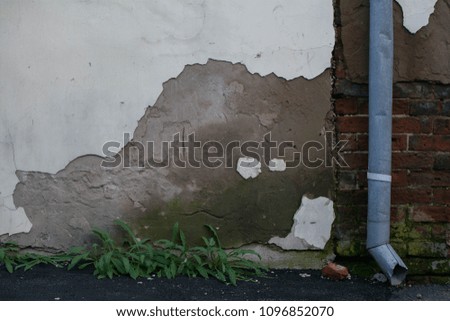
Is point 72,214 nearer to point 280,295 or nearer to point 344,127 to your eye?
point 280,295

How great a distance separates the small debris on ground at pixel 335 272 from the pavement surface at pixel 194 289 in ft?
0.11

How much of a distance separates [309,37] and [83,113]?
4.52 ft

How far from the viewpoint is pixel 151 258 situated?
3568 mm

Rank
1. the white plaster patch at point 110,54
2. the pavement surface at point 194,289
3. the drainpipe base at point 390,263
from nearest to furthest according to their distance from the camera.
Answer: the pavement surface at point 194,289 → the drainpipe base at point 390,263 → the white plaster patch at point 110,54

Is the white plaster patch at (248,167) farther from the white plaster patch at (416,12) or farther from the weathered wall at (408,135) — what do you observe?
the white plaster patch at (416,12)

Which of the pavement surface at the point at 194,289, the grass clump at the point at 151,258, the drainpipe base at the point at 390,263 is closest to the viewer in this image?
the pavement surface at the point at 194,289

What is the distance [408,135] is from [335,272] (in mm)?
881

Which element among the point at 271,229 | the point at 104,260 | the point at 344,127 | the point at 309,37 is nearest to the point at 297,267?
the point at 271,229

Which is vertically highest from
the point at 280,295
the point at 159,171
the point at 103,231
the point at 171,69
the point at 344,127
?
the point at 171,69

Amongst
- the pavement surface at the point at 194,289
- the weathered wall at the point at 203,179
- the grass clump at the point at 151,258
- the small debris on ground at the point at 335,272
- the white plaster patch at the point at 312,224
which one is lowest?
the pavement surface at the point at 194,289

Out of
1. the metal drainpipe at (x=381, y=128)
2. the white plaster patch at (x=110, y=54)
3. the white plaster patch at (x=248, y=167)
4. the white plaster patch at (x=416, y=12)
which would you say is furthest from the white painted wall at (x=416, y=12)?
the white plaster patch at (x=248, y=167)

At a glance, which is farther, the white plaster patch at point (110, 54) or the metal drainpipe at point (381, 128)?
the white plaster patch at point (110, 54)

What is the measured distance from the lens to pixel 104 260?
11.4ft

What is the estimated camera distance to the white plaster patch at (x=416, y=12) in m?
3.54
